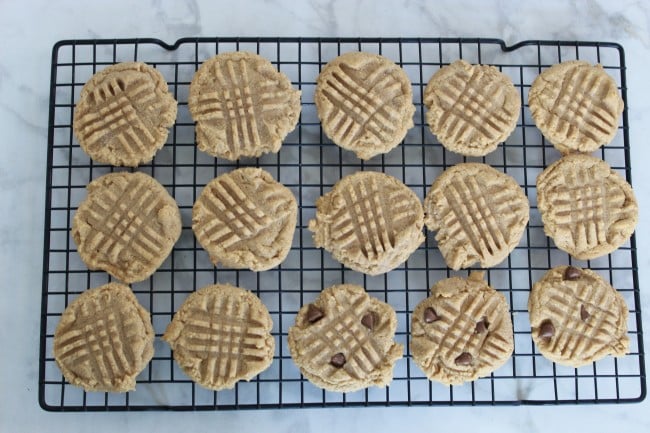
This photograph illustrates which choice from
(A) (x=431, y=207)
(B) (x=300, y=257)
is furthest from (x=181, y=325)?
(A) (x=431, y=207)

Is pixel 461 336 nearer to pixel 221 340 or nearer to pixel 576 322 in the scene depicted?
pixel 576 322

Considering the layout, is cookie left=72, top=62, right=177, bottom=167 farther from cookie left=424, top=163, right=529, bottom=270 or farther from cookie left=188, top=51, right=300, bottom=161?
cookie left=424, top=163, right=529, bottom=270

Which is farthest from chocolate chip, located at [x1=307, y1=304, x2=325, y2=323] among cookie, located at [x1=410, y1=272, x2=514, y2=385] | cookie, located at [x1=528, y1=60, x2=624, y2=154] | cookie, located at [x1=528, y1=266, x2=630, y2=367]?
cookie, located at [x1=528, y1=60, x2=624, y2=154]

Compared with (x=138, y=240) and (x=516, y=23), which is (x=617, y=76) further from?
(x=138, y=240)

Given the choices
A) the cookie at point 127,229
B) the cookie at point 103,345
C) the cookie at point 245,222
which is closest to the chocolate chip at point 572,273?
the cookie at point 245,222

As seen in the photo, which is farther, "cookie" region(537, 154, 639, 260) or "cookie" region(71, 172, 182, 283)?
"cookie" region(537, 154, 639, 260)

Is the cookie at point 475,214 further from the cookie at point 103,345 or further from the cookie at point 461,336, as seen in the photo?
the cookie at point 103,345
